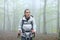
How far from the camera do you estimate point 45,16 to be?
9.12 metres

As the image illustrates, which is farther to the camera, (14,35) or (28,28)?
(14,35)

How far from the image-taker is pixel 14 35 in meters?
8.98

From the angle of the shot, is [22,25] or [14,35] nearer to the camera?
[22,25]

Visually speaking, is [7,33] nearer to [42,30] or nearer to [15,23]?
[15,23]

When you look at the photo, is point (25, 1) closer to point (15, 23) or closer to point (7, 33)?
point (15, 23)

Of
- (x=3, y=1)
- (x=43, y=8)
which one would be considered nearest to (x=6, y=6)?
(x=3, y=1)

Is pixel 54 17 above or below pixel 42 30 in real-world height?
above

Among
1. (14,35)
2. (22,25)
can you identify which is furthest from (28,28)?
(14,35)

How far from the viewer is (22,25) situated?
19.1 ft

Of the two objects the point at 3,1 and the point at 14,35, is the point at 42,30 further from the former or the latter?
the point at 3,1

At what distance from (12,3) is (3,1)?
0.41m

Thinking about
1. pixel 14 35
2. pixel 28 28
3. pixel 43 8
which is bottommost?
pixel 14 35

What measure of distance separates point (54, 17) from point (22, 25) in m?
3.49

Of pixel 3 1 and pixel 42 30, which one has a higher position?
pixel 3 1
